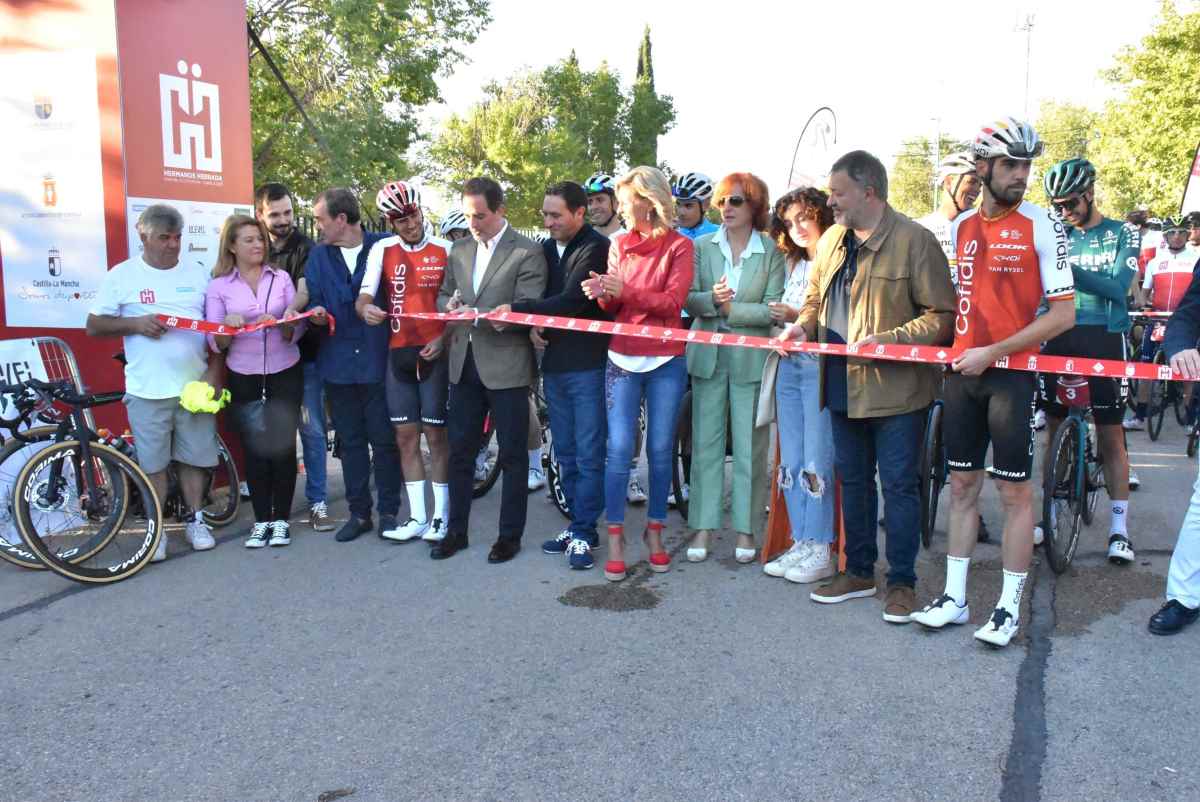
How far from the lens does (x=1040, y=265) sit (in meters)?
4.04

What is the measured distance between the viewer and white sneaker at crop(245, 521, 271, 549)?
5.98m

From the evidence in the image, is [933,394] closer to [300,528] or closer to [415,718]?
[415,718]

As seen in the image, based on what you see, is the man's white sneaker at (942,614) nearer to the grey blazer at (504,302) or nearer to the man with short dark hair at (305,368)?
the grey blazer at (504,302)

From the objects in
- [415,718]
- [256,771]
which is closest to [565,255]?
[415,718]

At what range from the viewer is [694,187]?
21.6ft

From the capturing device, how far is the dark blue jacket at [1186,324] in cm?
413

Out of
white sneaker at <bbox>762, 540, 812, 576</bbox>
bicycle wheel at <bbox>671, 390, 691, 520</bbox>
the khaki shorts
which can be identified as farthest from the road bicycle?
the khaki shorts

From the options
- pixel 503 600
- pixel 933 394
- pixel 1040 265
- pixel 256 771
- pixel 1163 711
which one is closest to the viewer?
pixel 256 771

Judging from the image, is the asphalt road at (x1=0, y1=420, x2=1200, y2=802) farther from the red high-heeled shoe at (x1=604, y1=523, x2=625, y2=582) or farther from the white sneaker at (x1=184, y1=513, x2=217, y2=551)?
the white sneaker at (x1=184, y1=513, x2=217, y2=551)

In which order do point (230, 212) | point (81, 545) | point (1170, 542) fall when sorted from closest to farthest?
1. point (81, 545)
2. point (1170, 542)
3. point (230, 212)

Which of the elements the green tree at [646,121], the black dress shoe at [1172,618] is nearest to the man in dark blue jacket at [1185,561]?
the black dress shoe at [1172,618]

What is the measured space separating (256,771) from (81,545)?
2.81 metres

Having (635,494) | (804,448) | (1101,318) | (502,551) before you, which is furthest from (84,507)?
(1101,318)

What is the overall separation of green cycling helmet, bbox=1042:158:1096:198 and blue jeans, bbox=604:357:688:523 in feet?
7.49
